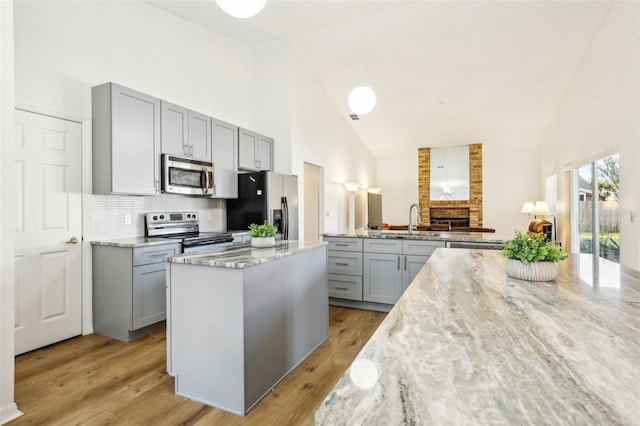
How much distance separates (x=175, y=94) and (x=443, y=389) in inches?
165

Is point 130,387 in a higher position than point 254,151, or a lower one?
lower

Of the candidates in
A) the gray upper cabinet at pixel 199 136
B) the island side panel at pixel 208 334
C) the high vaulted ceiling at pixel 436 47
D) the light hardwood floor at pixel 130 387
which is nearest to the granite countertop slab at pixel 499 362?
the island side panel at pixel 208 334

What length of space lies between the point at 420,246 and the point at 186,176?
104 inches

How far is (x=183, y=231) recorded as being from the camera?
3.90m

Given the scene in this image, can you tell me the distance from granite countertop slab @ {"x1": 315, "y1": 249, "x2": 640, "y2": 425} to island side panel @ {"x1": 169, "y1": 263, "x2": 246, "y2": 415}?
1.01 metres

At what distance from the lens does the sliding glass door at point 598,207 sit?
14.0 feet

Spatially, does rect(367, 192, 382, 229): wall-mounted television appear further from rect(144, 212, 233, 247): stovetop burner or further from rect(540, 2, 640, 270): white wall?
rect(144, 212, 233, 247): stovetop burner

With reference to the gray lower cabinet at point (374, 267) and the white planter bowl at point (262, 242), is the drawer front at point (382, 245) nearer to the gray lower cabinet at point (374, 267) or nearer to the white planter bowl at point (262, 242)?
the gray lower cabinet at point (374, 267)

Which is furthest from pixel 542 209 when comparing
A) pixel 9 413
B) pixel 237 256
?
pixel 9 413

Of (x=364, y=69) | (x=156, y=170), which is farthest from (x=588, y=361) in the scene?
(x=364, y=69)

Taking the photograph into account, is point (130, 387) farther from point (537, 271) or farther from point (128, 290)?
point (537, 271)

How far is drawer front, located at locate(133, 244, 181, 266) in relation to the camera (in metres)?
2.82

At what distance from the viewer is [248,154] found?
15.1 feet

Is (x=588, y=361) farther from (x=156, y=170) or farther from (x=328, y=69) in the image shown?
(x=328, y=69)
